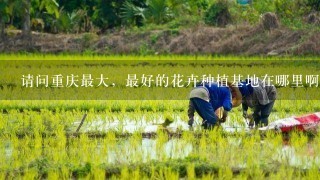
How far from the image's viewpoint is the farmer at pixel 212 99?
22.2 ft

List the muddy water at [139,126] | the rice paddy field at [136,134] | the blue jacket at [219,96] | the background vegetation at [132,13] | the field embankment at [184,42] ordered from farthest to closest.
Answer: the background vegetation at [132,13], the field embankment at [184,42], the muddy water at [139,126], the blue jacket at [219,96], the rice paddy field at [136,134]

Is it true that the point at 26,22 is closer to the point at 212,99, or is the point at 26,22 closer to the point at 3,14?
the point at 3,14

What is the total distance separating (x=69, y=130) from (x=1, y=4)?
1174 cm

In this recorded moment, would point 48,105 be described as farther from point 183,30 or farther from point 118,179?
point 183,30

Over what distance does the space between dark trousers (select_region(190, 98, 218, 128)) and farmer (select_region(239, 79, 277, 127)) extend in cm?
35

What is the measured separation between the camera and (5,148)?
20.4 feet

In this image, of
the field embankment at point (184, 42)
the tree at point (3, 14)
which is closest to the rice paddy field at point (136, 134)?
the field embankment at point (184, 42)

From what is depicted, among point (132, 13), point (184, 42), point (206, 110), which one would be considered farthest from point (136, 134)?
point (132, 13)

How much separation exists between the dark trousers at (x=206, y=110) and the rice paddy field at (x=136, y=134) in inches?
4.6

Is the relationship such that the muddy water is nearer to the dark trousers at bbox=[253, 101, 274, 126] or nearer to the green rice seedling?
the dark trousers at bbox=[253, 101, 274, 126]

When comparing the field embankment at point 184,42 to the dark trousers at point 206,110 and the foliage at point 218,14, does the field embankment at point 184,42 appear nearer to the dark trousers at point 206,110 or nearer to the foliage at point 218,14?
the foliage at point 218,14

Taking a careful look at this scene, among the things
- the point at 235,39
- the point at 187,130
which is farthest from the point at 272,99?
the point at 235,39

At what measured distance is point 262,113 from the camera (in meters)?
→ 7.34

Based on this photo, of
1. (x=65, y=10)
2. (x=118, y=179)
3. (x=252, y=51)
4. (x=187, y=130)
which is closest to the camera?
(x=118, y=179)
